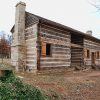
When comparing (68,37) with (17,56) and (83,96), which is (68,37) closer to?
(17,56)

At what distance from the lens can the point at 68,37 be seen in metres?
21.2

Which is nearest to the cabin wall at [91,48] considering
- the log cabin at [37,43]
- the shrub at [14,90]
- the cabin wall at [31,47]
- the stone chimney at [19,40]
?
the log cabin at [37,43]

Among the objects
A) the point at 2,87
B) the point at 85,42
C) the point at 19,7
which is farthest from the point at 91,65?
the point at 2,87

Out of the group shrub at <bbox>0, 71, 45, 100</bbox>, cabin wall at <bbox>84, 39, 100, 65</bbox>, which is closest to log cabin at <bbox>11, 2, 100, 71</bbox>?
cabin wall at <bbox>84, 39, 100, 65</bbox>

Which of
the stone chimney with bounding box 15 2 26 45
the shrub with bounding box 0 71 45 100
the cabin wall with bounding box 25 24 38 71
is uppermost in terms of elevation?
the stone chimney with bounding box 15 2 26 45

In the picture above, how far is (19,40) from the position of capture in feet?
62.0

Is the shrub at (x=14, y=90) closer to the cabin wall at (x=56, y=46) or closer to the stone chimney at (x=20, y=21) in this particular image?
the cabin wall at (x=56, y=46)

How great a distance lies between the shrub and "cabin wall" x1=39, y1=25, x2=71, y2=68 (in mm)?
10096

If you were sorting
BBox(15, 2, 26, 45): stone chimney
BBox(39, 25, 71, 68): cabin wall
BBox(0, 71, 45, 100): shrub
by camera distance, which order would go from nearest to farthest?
BBox(0, 71, 45, 100): shrub, BBox(39, 25, 71, 68): cabin wall, BBox(15, 2, 26, 45): stone chimney

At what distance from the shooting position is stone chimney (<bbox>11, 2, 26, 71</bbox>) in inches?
725

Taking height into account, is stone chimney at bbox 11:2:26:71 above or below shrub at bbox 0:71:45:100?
above

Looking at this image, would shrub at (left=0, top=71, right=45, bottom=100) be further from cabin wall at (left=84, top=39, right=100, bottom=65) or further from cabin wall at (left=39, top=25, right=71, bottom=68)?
cabin wall at (left=84, top=39, right=100, bottom=65)

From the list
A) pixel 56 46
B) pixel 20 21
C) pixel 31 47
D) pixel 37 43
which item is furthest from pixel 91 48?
pixel 20 21

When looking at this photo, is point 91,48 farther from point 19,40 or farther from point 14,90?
point 14,90
